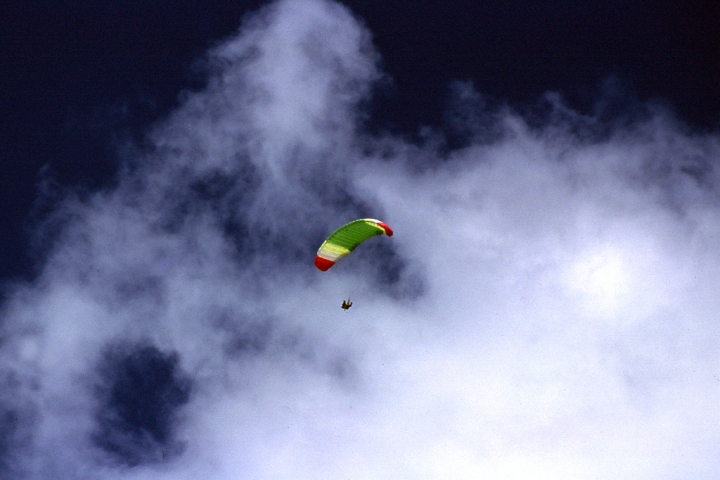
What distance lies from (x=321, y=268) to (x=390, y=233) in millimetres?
7054

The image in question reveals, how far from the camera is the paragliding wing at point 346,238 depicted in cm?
4738

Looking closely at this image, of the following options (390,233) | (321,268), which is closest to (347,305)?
(321,268)

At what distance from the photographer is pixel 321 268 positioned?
51156 millimetres

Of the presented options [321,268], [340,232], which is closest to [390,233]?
[340,232]

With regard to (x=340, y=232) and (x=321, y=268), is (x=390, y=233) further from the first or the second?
(x=321, y=268)

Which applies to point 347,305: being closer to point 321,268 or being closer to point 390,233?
point 321,268

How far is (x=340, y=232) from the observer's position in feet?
160

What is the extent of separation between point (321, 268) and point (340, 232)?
13.5 feet

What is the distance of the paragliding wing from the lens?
47375 mm

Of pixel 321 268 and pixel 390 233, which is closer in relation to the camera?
pixel 390 233

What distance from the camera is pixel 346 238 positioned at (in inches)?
1961

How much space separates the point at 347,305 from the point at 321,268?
379cm

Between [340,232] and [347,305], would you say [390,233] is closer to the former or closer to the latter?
[340,232]
